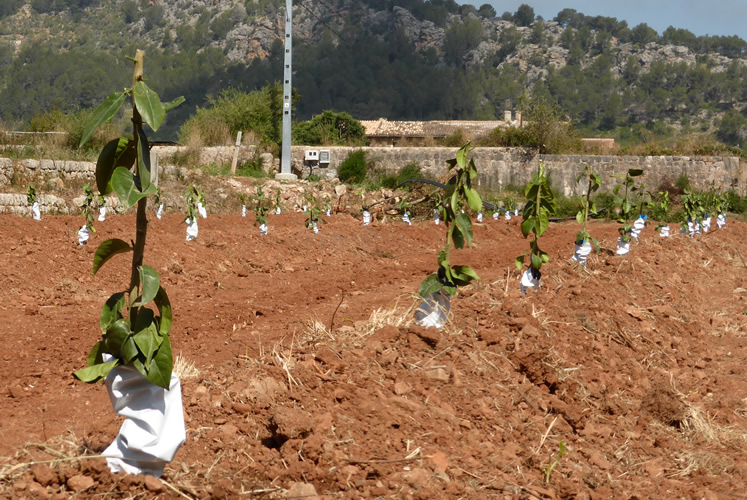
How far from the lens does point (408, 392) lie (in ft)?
13.4

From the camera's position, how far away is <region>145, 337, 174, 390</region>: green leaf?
283cm

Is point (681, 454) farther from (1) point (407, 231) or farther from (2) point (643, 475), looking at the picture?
(1) point (407, 231)

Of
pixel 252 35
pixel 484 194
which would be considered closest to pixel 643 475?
pixel 484 194

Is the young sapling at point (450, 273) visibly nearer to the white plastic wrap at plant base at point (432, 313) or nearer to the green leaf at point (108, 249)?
the white plastic wrap at plant base at point (432, 313)

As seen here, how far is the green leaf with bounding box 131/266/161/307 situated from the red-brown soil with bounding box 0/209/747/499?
0.66 meters

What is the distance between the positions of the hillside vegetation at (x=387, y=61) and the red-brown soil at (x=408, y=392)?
63550 millimetres

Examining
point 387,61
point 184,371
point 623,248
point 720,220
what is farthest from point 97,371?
point 387,61

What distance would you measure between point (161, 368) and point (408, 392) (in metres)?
1.59

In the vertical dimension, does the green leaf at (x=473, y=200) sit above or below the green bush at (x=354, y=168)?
above

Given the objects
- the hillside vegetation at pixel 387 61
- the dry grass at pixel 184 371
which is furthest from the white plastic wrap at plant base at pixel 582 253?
the hillside vegetation at pixel 387 61

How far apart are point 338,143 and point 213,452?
25.5 metres

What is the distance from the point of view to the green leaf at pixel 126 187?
106 inches

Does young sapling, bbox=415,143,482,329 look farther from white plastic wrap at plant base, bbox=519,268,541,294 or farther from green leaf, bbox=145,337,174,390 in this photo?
green leaf, bbox=145,337,174,390

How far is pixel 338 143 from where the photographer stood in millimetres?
28375
